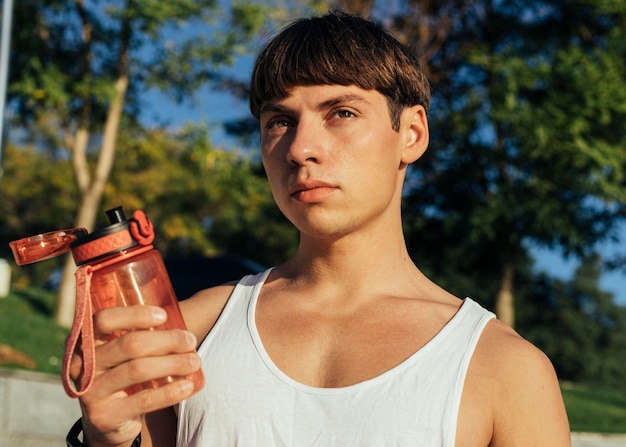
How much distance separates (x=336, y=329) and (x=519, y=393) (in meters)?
0.52

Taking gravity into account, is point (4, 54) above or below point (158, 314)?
above

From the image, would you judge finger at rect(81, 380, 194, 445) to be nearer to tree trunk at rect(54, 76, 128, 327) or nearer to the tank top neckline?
the tank top neckline

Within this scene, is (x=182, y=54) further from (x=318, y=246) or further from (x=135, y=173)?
(x=135, y=173)

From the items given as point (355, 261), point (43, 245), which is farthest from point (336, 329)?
point (43, 245)

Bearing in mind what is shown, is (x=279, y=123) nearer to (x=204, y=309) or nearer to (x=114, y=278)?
(x=204, y=309)

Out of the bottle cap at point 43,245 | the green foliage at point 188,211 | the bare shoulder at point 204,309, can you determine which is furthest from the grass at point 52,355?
the green foliage at point 188,211

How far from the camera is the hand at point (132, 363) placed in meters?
1.65

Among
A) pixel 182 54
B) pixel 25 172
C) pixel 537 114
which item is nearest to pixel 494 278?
pixel 537 114

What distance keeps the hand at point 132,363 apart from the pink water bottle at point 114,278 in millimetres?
27

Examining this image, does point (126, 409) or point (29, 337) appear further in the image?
point (29, 337)

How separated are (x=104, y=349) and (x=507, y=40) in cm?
2055

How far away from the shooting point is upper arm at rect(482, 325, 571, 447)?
2.00 meters

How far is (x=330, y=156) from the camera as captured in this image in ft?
7.17

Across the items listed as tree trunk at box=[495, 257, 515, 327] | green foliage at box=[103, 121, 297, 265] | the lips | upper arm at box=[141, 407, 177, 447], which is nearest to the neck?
the lips
